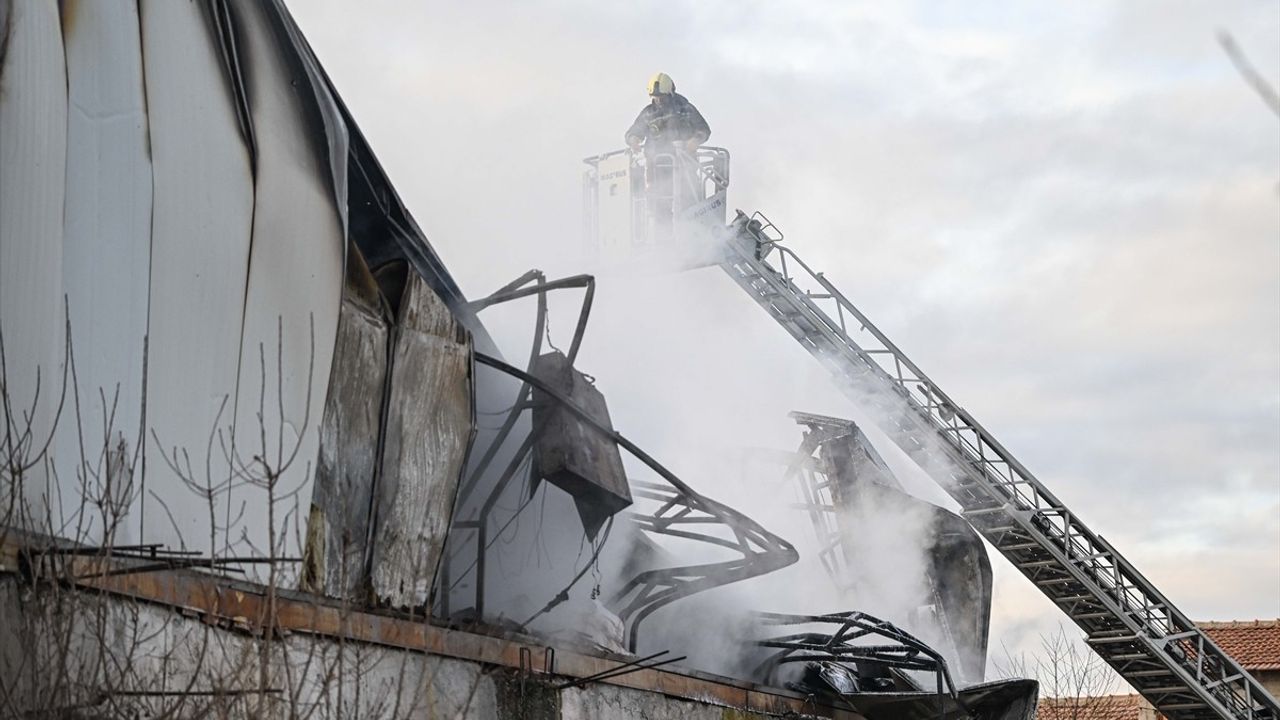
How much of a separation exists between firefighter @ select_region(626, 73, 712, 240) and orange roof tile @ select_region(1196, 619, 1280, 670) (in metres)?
18.6

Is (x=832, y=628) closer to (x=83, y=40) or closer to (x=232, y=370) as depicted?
(x=232, y=370)

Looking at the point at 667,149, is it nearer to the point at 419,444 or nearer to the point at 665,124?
the point at 665,124

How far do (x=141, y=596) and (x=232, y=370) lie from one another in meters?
1.86

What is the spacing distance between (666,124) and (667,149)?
398mm

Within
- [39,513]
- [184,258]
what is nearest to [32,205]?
[184,258]

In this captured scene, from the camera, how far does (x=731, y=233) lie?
23.0m

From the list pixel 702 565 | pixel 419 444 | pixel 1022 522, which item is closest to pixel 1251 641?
pixel 1022 522

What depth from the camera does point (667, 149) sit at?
22.7 m

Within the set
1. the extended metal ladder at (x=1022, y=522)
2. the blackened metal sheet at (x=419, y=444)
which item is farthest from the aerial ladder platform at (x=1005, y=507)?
the blackened metal sheet at (x=419, y=444)

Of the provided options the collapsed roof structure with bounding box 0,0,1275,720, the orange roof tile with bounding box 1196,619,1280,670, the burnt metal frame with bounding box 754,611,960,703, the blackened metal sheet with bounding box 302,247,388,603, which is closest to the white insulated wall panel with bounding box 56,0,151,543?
the collapsed roof structure with bounding box 0,0,1275,720

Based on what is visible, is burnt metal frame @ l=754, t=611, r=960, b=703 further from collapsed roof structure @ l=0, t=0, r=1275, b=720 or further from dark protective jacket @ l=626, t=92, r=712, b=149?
dark protective jacket @ l=626, t=92, r=712, b=149

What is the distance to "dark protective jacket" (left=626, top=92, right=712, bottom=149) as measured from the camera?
22594 millimetres

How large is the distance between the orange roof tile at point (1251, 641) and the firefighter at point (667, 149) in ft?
60.9

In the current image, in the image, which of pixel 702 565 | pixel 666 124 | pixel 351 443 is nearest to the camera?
pixel 351 443
